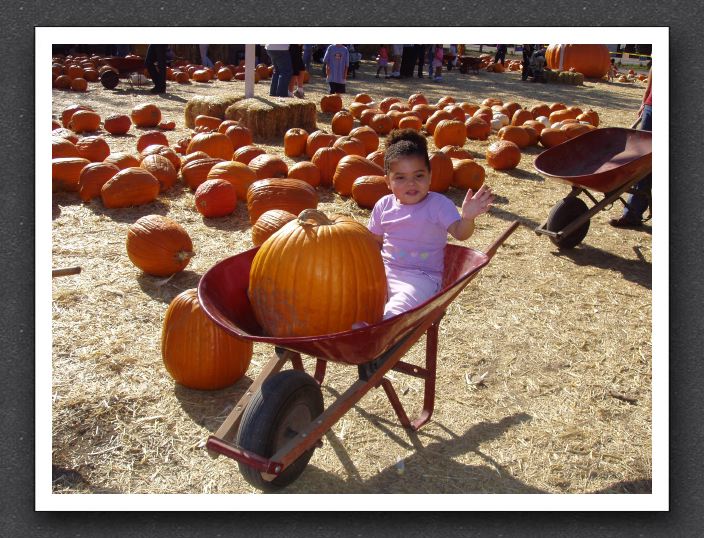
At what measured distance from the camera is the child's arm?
2.95 meters

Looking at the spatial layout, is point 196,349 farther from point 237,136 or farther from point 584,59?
point 584,59

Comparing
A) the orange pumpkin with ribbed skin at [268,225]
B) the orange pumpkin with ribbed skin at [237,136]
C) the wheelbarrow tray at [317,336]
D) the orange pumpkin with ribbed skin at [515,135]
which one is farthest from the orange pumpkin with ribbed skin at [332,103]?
the wheelbarrow tray at [317,336]

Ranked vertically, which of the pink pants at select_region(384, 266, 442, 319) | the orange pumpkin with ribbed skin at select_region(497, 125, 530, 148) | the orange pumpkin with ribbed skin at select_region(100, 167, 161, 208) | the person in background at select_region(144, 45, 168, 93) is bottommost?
the orange pumpkin with ribbed skin at select_region(100, 167, 161, 208)

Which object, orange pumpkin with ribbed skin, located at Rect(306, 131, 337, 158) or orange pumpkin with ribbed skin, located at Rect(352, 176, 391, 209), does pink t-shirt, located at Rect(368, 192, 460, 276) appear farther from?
orange pumpkin with ribbed skin, located at Rect(306, 131, 337, 158)

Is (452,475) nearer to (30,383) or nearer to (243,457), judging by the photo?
(243,457)

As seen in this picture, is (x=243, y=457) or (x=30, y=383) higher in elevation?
(x=30, y=383)

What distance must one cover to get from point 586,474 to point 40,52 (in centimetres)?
281

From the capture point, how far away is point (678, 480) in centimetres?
235

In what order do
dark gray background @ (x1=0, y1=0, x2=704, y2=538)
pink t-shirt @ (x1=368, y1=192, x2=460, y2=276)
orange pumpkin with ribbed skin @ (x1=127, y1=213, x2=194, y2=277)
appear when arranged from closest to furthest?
dark gray background @ (x1=0, y1=0, x2=704, y2=538) → pink t-shirt @ (x1=368, y1=192, x2=460, y2=276) → orange pumpkin with ribbed skin @ (x1=127, y1=213, x2=194, y2=277)

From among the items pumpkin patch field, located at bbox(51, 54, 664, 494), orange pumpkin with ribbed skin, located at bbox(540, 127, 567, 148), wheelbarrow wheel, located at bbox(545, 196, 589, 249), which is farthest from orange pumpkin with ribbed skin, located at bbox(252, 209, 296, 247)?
orange pumpkin with ribbed skin, located at bbox(540, 127, 567, 148)

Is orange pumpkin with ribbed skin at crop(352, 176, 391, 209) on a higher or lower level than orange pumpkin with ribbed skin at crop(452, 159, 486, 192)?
lower

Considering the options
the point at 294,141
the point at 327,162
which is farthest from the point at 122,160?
the point at 294,141

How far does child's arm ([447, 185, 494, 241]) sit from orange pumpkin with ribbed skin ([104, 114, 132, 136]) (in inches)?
260

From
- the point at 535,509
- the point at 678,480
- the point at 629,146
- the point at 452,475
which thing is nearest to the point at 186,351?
the point at 452,475
